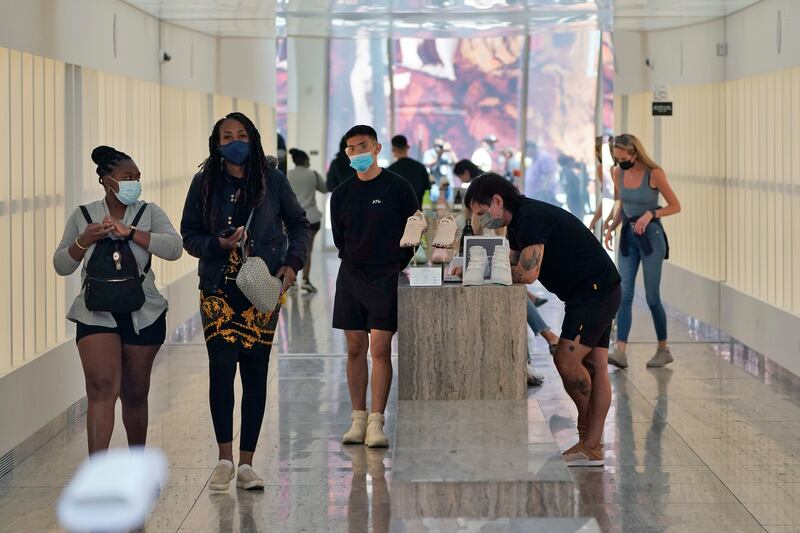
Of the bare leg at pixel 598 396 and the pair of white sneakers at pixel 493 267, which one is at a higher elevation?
the pair of white sneakers at pixel 493 267

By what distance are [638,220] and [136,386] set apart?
400cm

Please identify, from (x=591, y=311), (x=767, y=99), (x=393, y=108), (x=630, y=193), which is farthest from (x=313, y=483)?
(x=393, y=108)

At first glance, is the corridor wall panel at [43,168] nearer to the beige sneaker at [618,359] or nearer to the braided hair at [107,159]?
the braided hair at [107,159]

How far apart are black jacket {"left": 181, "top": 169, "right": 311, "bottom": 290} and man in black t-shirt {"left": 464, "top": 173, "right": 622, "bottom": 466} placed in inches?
28.6

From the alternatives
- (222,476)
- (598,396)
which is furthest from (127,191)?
(598,396)

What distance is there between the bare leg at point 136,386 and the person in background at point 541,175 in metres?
16.4

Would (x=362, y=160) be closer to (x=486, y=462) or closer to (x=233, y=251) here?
(x=233, y=251)

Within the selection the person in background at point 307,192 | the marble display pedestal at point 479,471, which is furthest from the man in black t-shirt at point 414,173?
the marble display pedestal at point 479,471

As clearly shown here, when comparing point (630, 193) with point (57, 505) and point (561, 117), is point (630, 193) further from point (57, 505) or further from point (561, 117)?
point (561, 117)

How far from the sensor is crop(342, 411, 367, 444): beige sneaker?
6.34m

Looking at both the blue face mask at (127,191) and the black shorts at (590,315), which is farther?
the black shorts at (590,315)

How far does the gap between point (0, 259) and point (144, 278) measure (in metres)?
1.31

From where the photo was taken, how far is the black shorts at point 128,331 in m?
5.00

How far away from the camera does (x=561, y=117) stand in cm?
2225
